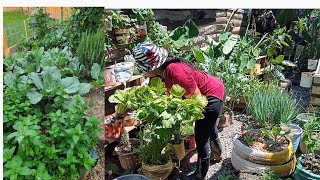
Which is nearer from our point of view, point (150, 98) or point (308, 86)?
point (150, 98)

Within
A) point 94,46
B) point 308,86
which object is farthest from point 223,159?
point 308,86

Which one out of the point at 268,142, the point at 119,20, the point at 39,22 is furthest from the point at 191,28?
the point at 39,22

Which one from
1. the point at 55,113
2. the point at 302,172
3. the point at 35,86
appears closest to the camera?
the point at 55,113

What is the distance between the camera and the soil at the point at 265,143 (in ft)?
6.77

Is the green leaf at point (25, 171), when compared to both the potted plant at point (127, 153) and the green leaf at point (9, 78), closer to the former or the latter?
the green leaf at point (9, 78)

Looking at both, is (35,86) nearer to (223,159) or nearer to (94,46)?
(94,46)

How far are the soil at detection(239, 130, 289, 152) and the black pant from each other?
29 centimetres

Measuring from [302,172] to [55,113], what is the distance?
52.1 inches

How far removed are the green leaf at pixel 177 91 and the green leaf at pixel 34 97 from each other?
0.57 m

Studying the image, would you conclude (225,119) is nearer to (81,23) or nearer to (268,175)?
(268,175)

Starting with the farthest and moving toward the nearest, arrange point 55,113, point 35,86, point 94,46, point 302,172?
point 302,172 < point 94,46 < point 35,86 < point 55,113

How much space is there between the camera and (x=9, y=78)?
1.51 m

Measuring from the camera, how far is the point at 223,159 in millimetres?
2389
